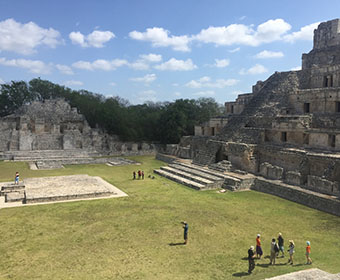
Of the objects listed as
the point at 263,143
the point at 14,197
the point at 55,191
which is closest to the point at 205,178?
the point at 263,143

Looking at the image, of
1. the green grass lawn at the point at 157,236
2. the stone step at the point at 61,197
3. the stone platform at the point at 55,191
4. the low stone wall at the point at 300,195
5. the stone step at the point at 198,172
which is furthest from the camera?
the stone step at the point at 198,172

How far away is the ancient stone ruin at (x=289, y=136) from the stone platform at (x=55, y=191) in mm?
5567

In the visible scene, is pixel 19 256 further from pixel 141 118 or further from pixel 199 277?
pixel 141 118

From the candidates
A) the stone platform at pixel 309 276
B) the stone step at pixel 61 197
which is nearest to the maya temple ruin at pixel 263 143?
the stone step at pixel 61 197

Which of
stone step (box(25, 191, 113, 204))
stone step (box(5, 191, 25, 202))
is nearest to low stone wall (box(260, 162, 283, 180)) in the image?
stone step (box(25, 191, 113, 204))

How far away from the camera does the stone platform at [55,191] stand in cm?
1328

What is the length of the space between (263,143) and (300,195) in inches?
240

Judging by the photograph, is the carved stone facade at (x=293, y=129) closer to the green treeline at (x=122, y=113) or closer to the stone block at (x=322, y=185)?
the stone block at (x=322, y=185)

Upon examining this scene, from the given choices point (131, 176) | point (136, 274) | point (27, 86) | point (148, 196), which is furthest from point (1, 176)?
point (27, 86)

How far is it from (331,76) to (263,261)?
16.6 metres

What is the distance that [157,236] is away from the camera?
31.9 feet

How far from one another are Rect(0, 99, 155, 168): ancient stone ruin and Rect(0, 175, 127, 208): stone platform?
8949mm

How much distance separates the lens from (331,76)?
20.5 meters

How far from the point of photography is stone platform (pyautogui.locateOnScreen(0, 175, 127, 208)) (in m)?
13.3
